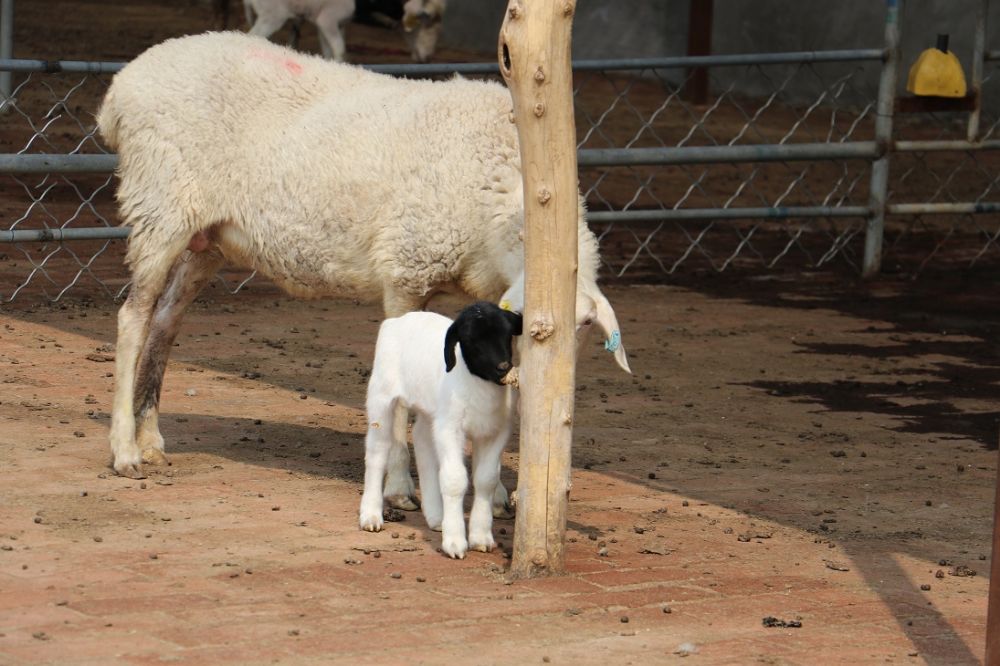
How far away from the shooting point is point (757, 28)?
18.3 metres

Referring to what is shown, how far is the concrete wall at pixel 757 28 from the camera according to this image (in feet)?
54.6

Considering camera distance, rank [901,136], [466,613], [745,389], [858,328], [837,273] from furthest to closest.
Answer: [901,136], [837,273], [858,328], [745,389], [466,613]

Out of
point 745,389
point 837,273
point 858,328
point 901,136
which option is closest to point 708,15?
point 901,136

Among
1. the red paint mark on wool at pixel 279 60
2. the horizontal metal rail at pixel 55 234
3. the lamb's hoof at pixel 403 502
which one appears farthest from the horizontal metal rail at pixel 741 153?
the lamb's hoof at pixel 403 502

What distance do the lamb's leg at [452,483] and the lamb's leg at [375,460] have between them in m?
0.26

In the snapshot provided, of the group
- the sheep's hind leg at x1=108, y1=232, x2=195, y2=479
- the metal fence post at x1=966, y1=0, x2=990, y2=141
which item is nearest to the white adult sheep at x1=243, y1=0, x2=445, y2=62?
the metal fence post at x1=966, y1=0, x2=990, y2=141

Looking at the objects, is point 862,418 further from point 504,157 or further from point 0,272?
point 0,272

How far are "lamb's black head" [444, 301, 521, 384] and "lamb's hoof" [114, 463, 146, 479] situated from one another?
152 centimetres

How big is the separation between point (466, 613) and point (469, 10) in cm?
1688

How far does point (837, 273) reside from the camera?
1164cm

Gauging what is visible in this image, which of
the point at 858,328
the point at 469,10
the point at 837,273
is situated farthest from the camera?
the point at 469,10

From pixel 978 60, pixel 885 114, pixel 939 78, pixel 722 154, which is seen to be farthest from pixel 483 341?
pixel 978 60

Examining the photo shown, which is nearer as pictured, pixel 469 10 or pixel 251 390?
pixel 251 390

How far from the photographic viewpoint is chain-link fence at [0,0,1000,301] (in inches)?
399
